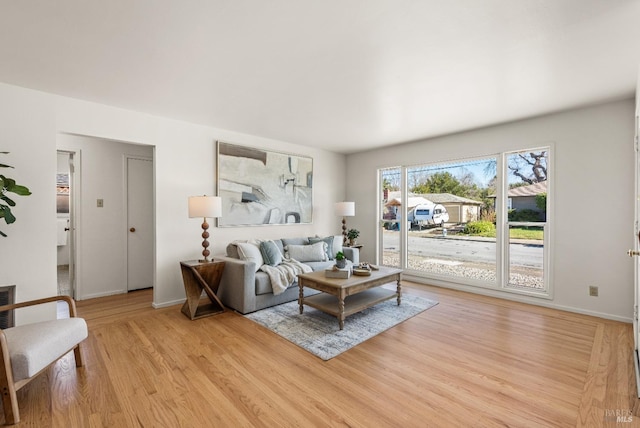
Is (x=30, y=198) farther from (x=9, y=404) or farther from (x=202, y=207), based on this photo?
(x=9, y=404)

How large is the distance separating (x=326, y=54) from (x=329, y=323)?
250 cm

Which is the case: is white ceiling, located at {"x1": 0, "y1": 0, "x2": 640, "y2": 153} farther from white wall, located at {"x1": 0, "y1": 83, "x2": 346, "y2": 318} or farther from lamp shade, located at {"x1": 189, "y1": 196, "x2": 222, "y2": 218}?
lamp shade, located at {"x1": 189, "y1": 196, "x2": 222, "y2": 218}

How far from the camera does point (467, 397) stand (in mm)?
1934

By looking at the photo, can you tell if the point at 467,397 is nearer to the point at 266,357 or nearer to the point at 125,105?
the point at 266,357

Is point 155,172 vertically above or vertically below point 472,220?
above

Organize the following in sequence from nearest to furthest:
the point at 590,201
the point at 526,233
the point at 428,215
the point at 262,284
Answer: the point at 590,201 < the point at 262,284 < the point at 526,233 < the point at 428,215

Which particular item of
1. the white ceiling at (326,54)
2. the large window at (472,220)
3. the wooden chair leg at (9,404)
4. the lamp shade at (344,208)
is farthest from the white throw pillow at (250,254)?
the large window at (472,220)

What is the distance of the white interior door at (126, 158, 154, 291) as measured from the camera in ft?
14.9

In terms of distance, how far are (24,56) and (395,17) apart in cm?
271

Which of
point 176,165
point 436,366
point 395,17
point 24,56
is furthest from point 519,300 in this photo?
point 24,56

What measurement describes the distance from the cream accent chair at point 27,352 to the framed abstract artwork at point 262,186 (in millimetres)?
2341

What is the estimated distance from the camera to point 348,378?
215 centimetres

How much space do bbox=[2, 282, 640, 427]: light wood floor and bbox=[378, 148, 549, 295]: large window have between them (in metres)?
1.08

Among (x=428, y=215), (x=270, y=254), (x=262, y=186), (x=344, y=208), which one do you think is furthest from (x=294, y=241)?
(x=428, y=215)
